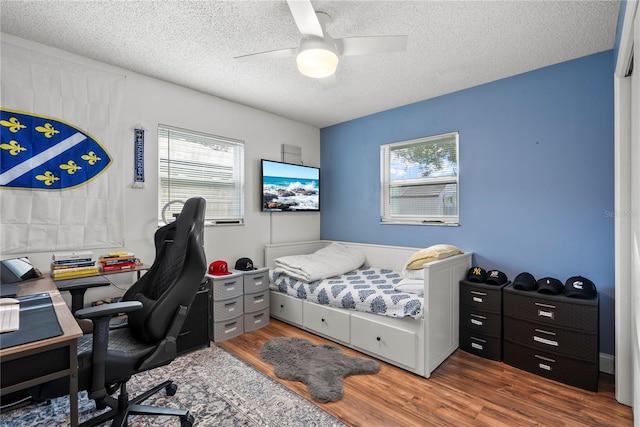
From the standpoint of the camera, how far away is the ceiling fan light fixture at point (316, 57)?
181 cm

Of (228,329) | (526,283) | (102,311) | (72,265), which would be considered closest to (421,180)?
(526,283)

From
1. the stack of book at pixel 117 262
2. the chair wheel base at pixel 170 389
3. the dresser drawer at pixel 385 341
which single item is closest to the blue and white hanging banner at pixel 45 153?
the stack of book at pixel 117 262

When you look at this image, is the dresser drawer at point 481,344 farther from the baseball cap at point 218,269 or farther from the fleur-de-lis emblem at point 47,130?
the fleur-de-lis emblem at point 47,130

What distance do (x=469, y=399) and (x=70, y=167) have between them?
337 cm

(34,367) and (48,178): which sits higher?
(48,178)

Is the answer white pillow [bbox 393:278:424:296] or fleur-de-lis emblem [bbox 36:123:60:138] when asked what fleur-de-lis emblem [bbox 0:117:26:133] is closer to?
fleur-de-lis emblem [bbox 36:123:60:138]

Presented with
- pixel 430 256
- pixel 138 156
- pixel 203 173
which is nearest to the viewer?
pixel 430 256

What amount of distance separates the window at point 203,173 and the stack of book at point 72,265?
0.73 meters

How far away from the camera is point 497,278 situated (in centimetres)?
→ 267

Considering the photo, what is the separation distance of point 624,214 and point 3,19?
13.8 ft

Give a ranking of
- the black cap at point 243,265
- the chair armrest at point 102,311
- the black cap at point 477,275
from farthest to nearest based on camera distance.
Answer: the black cap at point 243,265 < the black cap at point 477,275 < the chair armrest at point 102,311

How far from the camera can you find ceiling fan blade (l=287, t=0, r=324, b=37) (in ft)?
5.12

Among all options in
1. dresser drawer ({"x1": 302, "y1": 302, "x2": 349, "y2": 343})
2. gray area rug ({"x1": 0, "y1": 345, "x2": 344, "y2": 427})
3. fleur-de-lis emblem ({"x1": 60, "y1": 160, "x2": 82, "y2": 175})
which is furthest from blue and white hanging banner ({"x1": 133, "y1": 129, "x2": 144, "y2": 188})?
dresser drawer ({"x1": 302, "y1": 302, "x2": 349, "y2": 343})

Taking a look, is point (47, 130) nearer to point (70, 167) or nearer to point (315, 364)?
point (70, 167)
